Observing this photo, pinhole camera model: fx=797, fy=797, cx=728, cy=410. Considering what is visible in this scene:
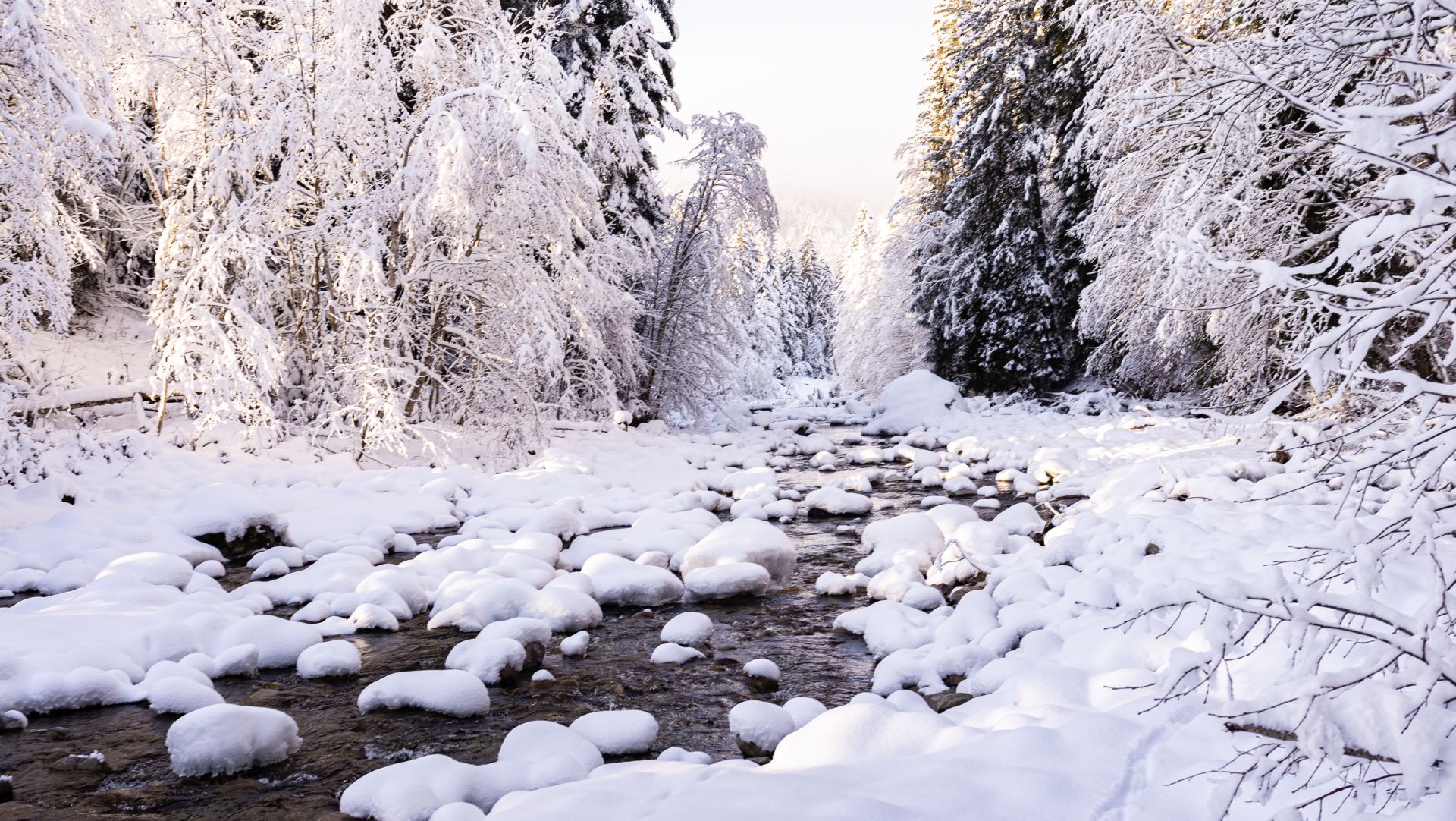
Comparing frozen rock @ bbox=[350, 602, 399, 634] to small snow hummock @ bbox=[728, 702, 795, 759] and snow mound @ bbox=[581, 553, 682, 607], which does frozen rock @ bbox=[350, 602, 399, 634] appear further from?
small snow hummock @ bbox=[728, 702, 795, 759]

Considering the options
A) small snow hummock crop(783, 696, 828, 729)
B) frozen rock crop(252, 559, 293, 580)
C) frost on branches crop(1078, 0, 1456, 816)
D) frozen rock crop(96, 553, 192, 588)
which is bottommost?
small snow hummock crop(783, 696, 828, 729)

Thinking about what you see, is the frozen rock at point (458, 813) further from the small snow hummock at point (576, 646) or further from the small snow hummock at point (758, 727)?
the small snow hummock at point (576, 646)

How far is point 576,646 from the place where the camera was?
4.93 metres

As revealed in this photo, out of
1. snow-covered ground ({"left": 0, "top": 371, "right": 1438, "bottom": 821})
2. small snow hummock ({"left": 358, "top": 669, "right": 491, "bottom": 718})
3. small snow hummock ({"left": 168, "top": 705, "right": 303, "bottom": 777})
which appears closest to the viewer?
snow-covered ground ({"left": 0, "top": 371, "right": 1438, "bottom": 821})

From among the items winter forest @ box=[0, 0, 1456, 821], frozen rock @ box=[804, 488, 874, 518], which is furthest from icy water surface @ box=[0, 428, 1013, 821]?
frozen rock @ box=[804, 488, 874, 518]

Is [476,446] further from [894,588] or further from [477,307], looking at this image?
[894,588]

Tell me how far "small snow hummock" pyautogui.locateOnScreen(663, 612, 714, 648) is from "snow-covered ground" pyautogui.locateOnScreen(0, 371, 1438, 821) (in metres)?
0.02

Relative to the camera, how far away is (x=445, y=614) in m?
5.25

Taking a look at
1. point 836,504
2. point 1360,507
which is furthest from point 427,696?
point 836,504

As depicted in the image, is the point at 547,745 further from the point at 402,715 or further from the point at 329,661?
the point at 329,661

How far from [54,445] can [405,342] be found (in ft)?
11.2

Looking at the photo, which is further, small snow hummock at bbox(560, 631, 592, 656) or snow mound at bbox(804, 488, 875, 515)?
snow mound at bbox(804, 488, 875, 515)

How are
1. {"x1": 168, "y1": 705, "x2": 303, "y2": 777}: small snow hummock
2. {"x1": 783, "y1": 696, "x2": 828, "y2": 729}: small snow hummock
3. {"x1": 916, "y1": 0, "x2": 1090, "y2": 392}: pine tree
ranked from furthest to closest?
{"x1": 916, "y1": 0, "x2": 1090, "y2": 392}: pine tree < {"x1": 783, "y1": 696, "x2": 828, "y2": 729}: small snow hummock < {"x1": 168, "y1": 705, "x2": 303, "y2": 777}: small snow hummock

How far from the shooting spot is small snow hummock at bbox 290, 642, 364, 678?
4.43 metres
